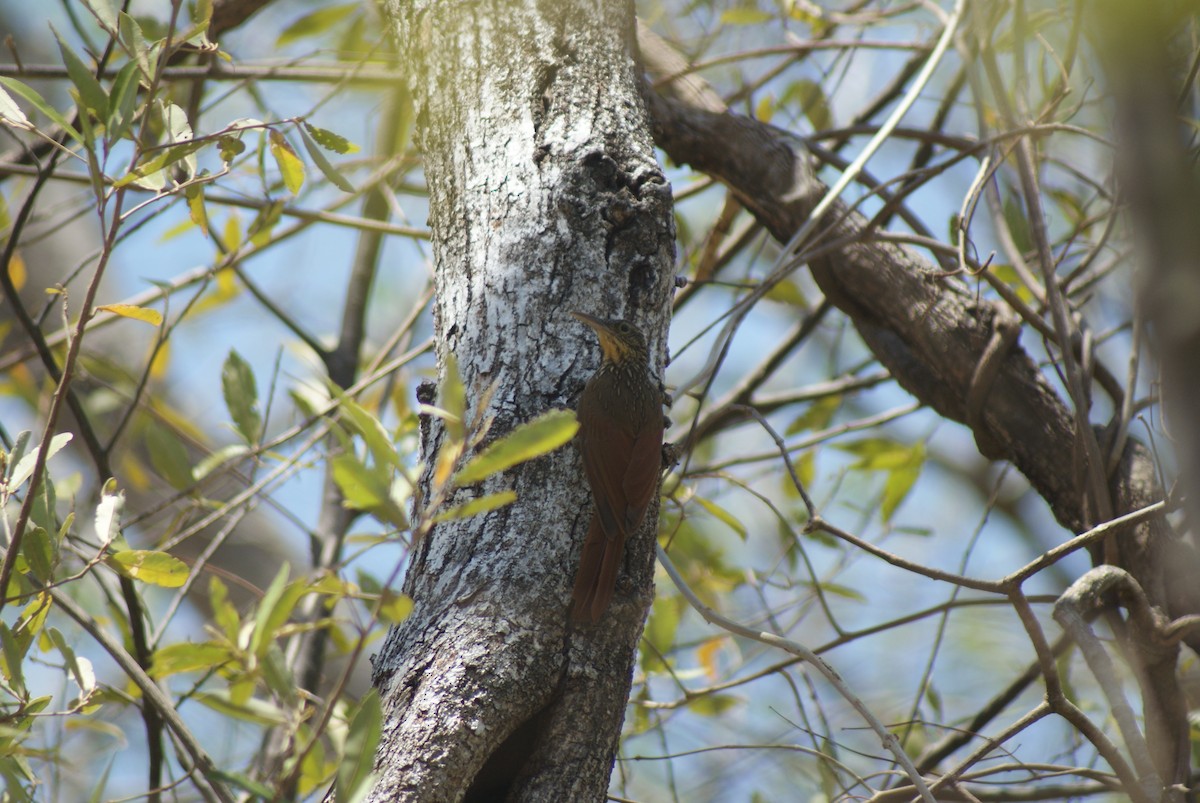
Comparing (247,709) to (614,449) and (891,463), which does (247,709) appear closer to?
(614,449)

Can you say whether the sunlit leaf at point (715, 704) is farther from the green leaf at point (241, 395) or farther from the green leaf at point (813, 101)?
the green leaf at point (813, 101)

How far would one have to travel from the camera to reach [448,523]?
1.87 metres

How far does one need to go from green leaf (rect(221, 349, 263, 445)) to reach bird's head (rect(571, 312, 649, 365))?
1.42 m

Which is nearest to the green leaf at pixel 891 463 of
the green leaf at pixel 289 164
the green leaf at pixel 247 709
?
the green leaf at pixel 289 164

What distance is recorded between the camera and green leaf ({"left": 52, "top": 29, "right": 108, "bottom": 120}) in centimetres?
149

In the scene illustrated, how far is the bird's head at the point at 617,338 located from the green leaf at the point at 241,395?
1422 millimetres

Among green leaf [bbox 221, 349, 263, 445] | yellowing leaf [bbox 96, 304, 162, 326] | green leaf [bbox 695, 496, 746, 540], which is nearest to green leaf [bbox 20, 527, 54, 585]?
yellowing leaf [bbox 96, 304, 162, 326]

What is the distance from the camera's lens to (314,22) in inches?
153

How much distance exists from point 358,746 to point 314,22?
3.38m

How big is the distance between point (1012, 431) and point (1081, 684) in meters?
2.68

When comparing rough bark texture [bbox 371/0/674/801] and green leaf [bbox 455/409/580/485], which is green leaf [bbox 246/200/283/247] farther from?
green leaf [bbox 455/409/580/485]

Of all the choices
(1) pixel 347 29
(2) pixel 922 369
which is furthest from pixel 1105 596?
(1) pixel 347 29

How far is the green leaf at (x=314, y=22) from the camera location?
3869 millimetres

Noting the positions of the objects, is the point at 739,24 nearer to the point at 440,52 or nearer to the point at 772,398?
the point at 772,398
